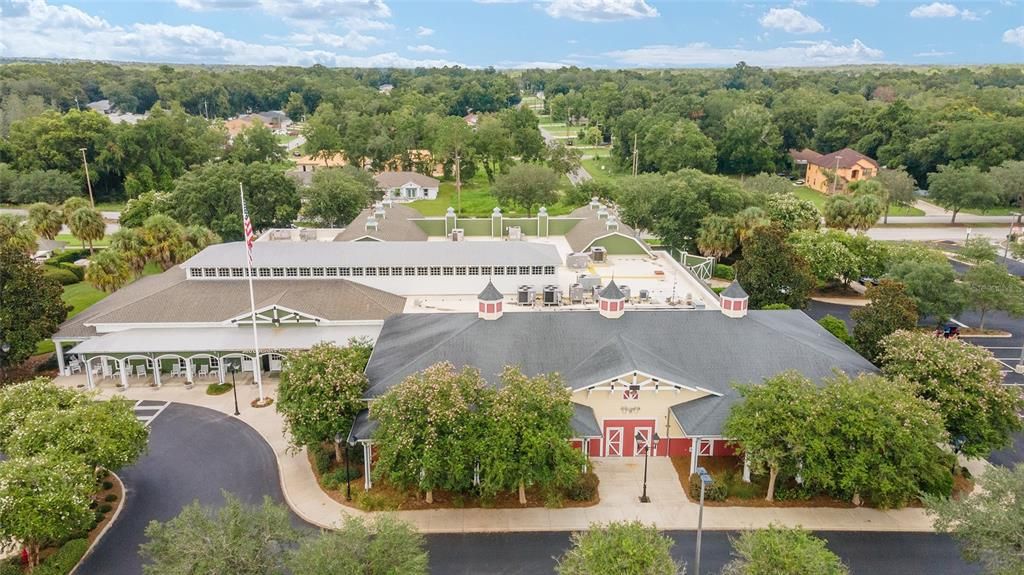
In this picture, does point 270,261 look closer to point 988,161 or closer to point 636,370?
point 636,370

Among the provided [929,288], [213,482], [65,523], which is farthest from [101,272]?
[929,288]

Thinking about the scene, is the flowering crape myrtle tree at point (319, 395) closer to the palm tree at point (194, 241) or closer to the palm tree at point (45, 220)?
the palm tree at point (194, 241)

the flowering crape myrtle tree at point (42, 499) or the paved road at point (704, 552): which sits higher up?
the flowering crape myrtle tree at point (42, 499)

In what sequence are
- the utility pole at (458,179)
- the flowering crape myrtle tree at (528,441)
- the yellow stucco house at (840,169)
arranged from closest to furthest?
the flowering crape myrtle tree at (528,441) → the utility pole at (458,179) → the yellow stucco house at (840,169)

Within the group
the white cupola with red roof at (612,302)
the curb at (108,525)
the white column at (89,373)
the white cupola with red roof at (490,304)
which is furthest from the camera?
the white column at (89,373)

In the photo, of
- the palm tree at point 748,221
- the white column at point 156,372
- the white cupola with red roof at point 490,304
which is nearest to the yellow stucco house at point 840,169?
the palm tree at point 748,221

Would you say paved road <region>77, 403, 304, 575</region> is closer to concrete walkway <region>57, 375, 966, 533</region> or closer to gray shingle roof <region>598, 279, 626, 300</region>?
concrete walkway <region>57, 375, 966, 533</region>
